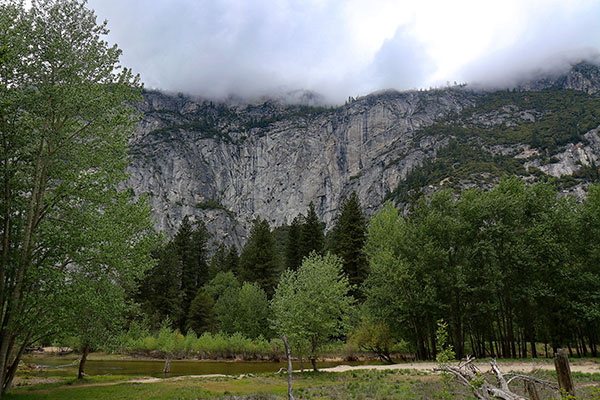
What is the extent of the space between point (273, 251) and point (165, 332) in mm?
20551

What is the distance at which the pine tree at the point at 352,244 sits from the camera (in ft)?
152

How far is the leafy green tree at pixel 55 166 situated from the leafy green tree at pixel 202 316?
3715 cm

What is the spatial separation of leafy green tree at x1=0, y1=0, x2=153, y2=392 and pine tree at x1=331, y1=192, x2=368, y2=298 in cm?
3512

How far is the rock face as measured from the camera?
431 feet

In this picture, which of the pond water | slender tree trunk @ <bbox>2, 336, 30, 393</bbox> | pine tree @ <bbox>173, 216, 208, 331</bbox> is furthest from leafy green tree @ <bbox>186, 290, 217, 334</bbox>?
slender tree trunk @ <bbox>2, 336, 30, 393</bbox>

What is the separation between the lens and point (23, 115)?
40.3ft

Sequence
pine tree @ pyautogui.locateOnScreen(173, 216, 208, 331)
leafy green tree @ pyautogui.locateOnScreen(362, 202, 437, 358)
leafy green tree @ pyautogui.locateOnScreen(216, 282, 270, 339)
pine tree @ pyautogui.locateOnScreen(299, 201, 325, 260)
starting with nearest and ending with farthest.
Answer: leafy green tree @ pyautogui.locateOnScreen(362, 202, 437, 358) → leafy green tree @ pyautogui.locateOnScreen(216, 282, 270, 339) → pine tree @ pyautogui.locateOnScreen(299, 201, 325, 260) → pine tree @ pyautogui.locateOnScreen(173, 216, 208, 331)

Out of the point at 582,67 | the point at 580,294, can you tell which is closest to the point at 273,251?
the point at 580,294

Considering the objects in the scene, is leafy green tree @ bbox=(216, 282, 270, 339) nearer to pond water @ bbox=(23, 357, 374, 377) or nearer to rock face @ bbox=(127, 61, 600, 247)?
pond water @ bbox=(23, 357, 374, 377)

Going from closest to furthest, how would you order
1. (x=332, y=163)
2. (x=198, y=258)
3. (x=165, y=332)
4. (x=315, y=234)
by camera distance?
(x=165, y=332), (x=315, y=234), (x=198, y=258), (x=332, y=163)

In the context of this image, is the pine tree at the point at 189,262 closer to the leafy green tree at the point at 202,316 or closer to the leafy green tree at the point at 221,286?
the leafy green tree at the point at 221,286

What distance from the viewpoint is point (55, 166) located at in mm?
13148

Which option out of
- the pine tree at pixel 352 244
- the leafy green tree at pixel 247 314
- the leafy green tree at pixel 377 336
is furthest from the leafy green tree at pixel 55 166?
the pine tree at pixel 352 244

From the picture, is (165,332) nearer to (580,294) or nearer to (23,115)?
(23,115)
